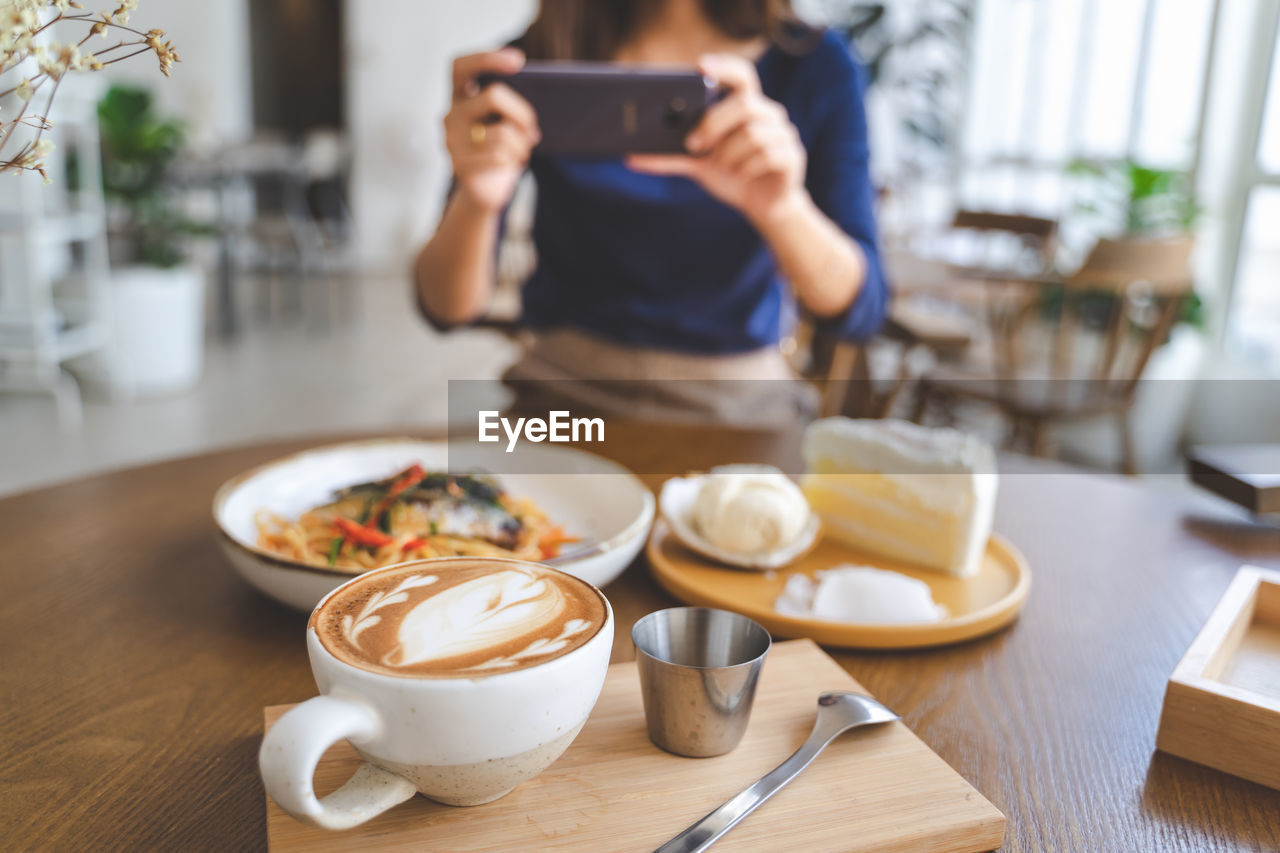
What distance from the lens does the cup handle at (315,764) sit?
1.08 feet

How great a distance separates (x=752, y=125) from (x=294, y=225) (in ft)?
15.3

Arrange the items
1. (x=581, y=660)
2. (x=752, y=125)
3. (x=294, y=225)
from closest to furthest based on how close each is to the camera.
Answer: (x=581, y=660) < (x=752, y=125) < (x=294, y=225)

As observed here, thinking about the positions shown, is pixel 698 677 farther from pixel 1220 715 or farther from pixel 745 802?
pixel 1220 715

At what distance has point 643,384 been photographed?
1.30 meters

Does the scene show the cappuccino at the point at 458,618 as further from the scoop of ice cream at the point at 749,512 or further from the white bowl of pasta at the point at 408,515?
the scoop of ice cream at the point at 749,512

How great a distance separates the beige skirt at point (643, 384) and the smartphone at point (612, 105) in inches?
14.0

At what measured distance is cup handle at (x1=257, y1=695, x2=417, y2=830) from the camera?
1.08 feet

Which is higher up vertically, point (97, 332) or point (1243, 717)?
point (1243, 717)

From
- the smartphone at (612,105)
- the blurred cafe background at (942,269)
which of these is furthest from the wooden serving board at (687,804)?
the blurred cafe background at (942,269)

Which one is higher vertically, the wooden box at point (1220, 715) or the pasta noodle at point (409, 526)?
the pasta noodle at point (409, 526)

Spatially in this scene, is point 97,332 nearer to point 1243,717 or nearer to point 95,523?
point 95,523

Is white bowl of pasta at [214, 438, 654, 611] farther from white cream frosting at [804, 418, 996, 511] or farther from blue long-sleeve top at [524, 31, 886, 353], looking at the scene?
blue long-sleeve top at [524, 31, 886, 353]

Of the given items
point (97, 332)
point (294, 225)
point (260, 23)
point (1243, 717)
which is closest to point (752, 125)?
point (1243, 717)

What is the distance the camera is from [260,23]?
7.75 m
